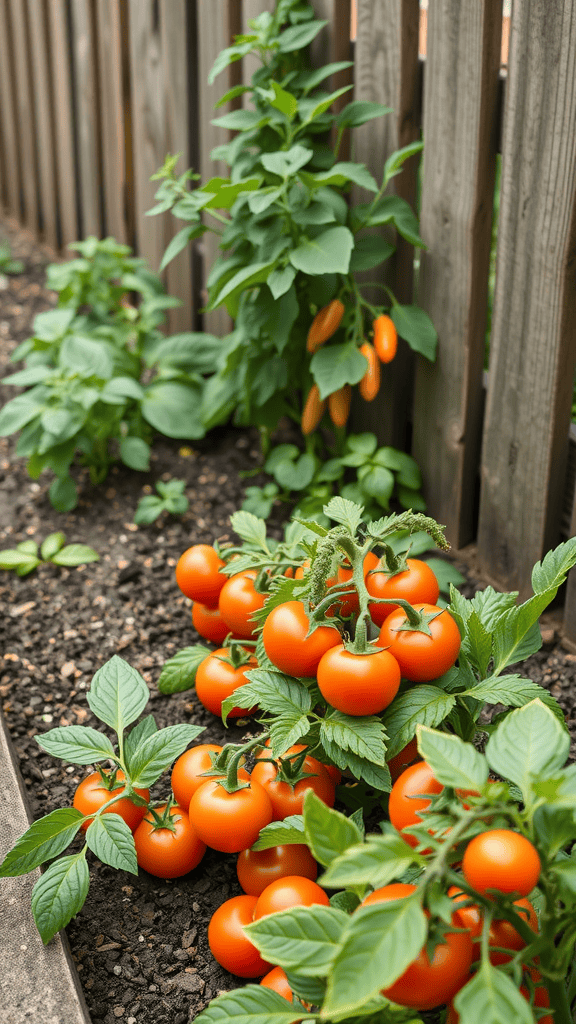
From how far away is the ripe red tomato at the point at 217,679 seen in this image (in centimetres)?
185

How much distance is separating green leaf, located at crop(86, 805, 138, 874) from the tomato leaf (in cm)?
52

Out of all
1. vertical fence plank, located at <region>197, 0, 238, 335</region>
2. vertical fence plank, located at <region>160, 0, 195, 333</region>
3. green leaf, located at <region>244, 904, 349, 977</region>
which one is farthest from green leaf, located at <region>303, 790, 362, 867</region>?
vertical fence plank, located at <region>160, 0, 195, 333</region>

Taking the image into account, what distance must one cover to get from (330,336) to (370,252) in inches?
10.2

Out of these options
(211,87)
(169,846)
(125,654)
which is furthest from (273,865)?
(211,87)

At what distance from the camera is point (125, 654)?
229 centimetres

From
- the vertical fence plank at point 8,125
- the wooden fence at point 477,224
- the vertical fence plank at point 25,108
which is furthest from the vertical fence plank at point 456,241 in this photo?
the vertical fence plank at point 8,125

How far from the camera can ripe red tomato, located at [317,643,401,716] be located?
1.37 metres

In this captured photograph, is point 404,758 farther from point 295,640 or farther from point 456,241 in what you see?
point 456,241

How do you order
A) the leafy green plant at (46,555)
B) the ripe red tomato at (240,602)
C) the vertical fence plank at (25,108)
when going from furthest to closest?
1. the vertical fence plank at (25,108)
2. the leafy green plant at (46,555)
3. the ripe red tomato at (240,602)

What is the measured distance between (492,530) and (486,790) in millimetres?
1383

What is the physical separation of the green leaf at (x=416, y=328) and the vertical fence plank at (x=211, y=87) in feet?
3.18

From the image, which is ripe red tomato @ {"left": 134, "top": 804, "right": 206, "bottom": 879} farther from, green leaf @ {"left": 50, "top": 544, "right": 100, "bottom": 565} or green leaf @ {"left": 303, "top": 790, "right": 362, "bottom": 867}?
green leaf @ {"left": 50, "top": 544, "right": 100, "bottom": 565}

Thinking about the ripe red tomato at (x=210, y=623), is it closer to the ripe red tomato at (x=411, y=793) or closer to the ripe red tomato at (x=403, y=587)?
the ripe red tomato at (x=403, y=587)

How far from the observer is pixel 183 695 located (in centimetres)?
213
